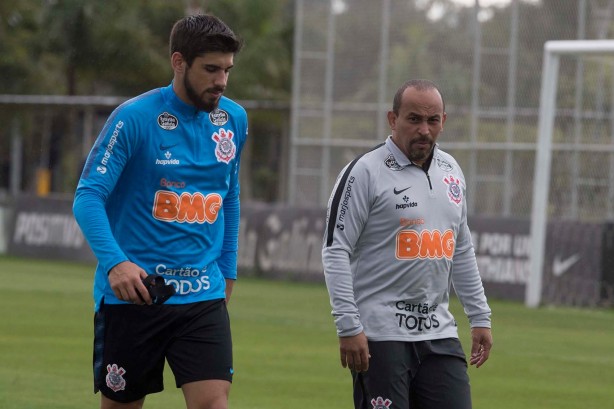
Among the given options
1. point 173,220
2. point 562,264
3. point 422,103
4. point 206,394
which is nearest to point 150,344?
point 206,394

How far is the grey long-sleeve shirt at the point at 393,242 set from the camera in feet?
20.6

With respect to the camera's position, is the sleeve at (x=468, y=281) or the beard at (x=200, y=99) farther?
the sleeve at (x=468, y=281)

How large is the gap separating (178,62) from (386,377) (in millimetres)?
1617

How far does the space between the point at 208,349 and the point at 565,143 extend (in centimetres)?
2144

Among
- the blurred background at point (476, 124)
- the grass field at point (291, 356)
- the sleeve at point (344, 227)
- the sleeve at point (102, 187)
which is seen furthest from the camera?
the blurred background at point (476, 124)

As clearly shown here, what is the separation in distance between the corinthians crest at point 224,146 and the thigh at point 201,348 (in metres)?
0.64

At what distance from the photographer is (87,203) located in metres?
6.10

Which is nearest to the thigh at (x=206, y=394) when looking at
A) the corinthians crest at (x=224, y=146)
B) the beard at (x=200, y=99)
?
the corinthians crest at (x=224, y=146)

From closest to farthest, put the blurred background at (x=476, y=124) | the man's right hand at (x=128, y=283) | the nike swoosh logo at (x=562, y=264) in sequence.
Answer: the man's right hand at (x=128, y=283), the nike swoosh logo at (x=562, y=264), the blurred background at (x=476, y=124)

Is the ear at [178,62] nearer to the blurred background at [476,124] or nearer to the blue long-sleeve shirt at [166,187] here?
the blue long-sleeve shirt at [166,187]

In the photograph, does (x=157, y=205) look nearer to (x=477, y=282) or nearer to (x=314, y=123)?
(x=477, y=282)

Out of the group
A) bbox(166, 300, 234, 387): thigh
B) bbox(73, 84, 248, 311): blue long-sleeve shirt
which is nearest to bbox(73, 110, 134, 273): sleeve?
bbox(73, 84, 248, 311): blue long-sleeve shirt

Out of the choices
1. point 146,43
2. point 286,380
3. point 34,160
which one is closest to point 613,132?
point 286,380

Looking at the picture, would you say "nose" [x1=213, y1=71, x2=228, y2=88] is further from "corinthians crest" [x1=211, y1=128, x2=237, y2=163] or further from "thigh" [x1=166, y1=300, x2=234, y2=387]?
"thigh" [x1=166, y1=300, x2=234, y2=387]
